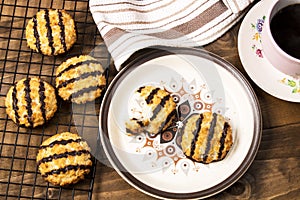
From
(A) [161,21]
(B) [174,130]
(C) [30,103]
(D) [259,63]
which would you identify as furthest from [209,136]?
(C) [30,103]

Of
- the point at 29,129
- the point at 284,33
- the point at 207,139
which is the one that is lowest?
the point at 29,129

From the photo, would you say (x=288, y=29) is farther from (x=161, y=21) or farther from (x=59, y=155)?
(x=59, y=155)

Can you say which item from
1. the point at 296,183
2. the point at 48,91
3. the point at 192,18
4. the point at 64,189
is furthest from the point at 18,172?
the point at 296,183

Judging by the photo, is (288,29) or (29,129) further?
(29,129)

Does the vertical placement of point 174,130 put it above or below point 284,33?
below

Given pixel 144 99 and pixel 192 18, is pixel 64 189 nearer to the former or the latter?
pixel 144 99

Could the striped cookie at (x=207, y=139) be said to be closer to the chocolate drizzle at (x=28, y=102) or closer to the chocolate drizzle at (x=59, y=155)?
the chocolate drizzle at (x=59, y=155)

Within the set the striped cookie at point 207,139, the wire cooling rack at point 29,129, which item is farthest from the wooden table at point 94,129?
the striped cookie at point 207,139

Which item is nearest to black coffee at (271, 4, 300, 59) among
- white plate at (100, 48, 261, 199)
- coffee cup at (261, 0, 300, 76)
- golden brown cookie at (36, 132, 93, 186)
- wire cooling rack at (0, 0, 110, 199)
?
coffee cup at (261, 0, 300, 76)
